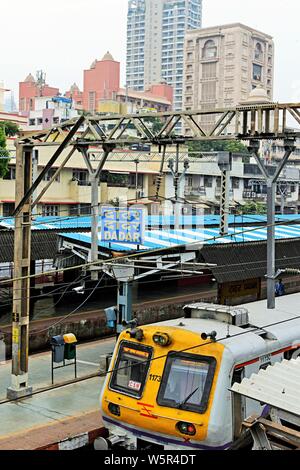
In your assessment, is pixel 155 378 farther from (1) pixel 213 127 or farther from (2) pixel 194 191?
(2) pixel 194 191

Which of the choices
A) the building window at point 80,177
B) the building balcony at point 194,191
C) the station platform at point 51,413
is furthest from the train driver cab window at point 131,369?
the building balcony at point 194,191

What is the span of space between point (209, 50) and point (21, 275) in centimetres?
10808

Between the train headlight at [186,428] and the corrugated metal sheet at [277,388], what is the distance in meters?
1.75

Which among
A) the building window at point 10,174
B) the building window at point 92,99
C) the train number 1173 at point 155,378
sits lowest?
the train number 1173 at point 155,378

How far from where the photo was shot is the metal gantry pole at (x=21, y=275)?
42.7 ft

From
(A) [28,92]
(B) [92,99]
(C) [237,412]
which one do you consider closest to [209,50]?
(B) [92,99]

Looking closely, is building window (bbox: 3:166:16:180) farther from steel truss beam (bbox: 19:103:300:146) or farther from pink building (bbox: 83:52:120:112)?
pink building (bbox: 83:52:120:112)

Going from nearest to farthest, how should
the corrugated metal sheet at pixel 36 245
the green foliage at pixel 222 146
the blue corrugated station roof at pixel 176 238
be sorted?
the corrugated metal sheet at pixel 36 245 < the blue corrugated station roof at pixel 176 238 < the green foliage at pixel 222 146

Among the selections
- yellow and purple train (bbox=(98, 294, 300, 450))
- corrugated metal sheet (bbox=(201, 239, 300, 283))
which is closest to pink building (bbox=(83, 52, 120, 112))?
corrugated metal sheet (bbox=(201, 239, 300, 283))

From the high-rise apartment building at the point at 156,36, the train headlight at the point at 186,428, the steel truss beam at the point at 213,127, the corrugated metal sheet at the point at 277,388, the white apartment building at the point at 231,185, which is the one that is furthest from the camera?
the high-rise apartment building at the point at 156,36

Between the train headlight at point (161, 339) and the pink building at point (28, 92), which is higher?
the pink building at point (28, 92)

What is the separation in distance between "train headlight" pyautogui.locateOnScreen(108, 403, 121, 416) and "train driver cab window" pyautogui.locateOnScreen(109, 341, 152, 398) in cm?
25

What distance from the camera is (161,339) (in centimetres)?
1027

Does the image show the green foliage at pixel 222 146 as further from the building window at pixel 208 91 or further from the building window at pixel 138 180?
the building window at pixel 208 91
